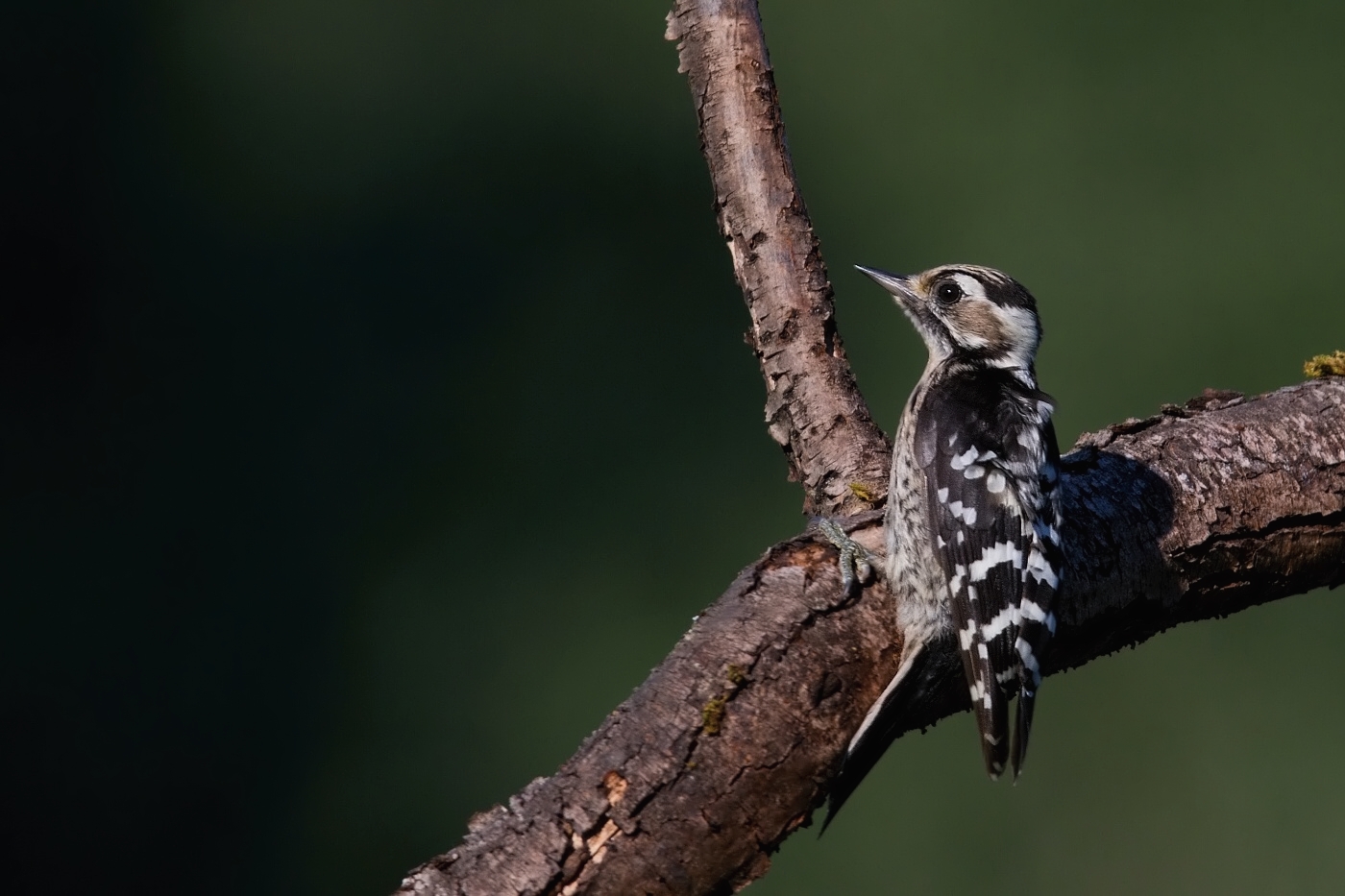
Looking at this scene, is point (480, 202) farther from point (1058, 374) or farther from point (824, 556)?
point (824, 556)

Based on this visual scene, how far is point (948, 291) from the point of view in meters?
2.98

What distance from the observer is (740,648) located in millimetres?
2080

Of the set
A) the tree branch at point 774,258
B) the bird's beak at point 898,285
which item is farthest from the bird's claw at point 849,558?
the bird's beak at point 898,285

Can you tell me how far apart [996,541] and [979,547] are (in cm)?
3

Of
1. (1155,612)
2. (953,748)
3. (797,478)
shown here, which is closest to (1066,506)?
(1155,612)

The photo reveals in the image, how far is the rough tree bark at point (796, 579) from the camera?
195cm

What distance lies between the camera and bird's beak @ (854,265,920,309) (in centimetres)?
305

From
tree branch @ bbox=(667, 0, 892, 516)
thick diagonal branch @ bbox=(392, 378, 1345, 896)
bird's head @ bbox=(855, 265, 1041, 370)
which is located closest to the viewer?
thick diagonal branch @ bbox=(392, 378, 1345, 896)

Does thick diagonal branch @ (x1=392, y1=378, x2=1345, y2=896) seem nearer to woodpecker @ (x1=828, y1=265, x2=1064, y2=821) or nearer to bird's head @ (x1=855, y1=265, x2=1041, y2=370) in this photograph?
woodpecker @ (x1=828, y1=265, x2=1064, y2=821)

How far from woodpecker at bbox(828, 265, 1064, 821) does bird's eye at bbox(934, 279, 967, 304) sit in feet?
0.98

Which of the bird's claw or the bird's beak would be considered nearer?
the bird's claw

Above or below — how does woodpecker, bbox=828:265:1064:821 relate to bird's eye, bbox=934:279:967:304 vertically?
below

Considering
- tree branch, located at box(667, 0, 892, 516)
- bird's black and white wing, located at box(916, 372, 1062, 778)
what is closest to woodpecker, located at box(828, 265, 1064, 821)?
bird's black and white wing, located at box(916, 372, 1062, 778)

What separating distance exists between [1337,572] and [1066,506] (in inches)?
24.7
